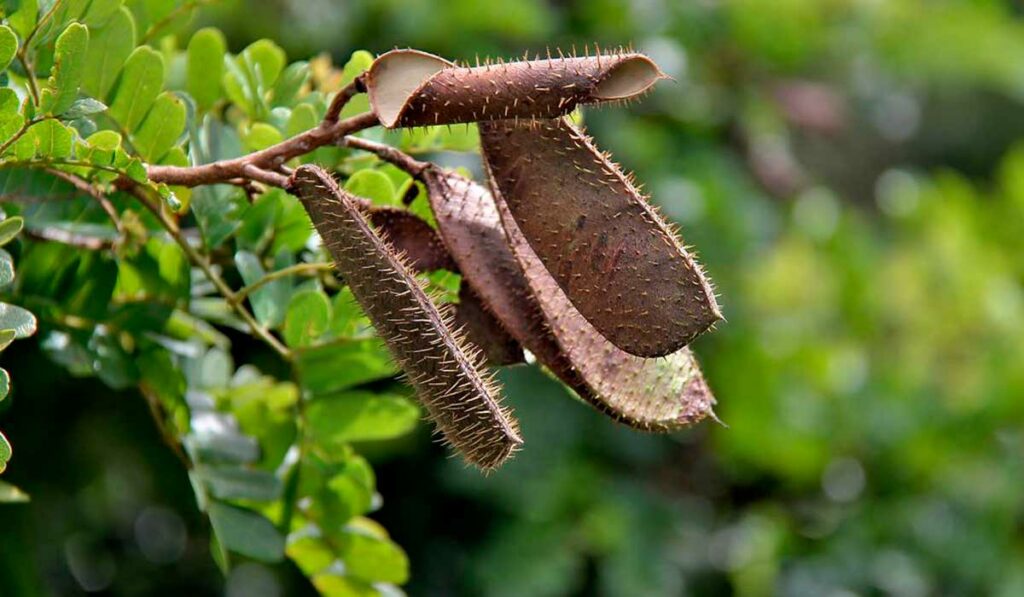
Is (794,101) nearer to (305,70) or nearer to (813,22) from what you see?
(813,22)

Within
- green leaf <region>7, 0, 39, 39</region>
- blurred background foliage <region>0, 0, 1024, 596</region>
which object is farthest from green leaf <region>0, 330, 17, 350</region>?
blurred background foliage <region>0, 0, 1024, 596</region>

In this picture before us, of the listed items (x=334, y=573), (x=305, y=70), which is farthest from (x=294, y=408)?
(x=305, y=70)

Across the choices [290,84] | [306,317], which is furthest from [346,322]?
[290,84]

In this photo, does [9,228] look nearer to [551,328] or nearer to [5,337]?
[5,337]

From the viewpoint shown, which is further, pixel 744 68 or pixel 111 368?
pixel 744 68

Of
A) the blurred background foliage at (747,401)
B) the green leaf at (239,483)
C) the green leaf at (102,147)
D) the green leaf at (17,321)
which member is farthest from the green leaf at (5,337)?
the blurred background foliage at (747,401)

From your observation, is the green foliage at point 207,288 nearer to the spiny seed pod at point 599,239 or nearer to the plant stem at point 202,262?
the plant stem at point 202,262
